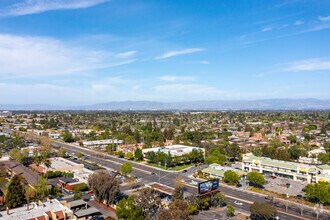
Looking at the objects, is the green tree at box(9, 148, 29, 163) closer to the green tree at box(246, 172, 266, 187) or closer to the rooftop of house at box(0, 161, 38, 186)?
the rooftop of house at box(0, 161, 38, 186)

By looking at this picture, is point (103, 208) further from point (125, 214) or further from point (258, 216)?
point (258, 216)

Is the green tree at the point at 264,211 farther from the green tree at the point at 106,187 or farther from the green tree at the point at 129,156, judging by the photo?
the green tree at the point at 129,156

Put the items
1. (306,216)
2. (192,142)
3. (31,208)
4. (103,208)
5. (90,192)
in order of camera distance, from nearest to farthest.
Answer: (31,208) → (306,216) → (103,208) → (90,192) → (192,142)

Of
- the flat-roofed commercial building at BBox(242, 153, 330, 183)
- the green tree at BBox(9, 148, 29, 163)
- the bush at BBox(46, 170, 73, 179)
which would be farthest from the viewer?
the green tree at BBox(9, 148, 29, 163)

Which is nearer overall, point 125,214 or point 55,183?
point 125,214

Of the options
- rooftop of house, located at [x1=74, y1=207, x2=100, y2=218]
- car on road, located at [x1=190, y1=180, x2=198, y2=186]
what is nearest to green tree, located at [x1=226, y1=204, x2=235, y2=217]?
car on road, located at [x1=190, y1=180, x2=198, y2=186]

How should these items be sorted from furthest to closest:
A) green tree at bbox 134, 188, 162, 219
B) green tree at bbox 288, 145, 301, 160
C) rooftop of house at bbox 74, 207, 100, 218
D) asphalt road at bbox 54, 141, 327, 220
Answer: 1. green tree at bbox 288, 145, 301, 160
2. asphalt road at bbox 54, 141, 327, 220
3. rooftop of house at bbox 74, 207, 100, 218
4. green tree at bbox 134, 188, 162, 219

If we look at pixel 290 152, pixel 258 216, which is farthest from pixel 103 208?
pixel 290 152
